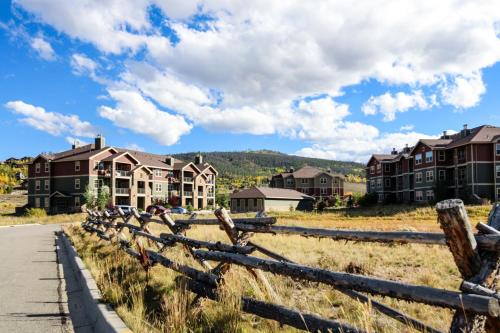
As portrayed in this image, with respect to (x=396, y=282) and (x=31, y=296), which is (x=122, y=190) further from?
(x=396, y=282)

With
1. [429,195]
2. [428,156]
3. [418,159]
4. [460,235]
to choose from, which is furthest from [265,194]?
[460,235]

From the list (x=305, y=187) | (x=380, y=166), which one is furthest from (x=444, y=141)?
(x=305, y=187)

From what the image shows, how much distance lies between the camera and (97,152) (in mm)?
62531

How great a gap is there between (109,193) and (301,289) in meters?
58.2

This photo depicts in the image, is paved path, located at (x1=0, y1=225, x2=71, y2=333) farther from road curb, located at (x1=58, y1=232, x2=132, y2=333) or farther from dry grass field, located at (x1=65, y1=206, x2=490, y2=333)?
dry grass field, located at (x1=65, y1=206, x2=490, y2=333)

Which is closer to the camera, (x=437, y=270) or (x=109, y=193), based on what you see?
(x=437, y=270)

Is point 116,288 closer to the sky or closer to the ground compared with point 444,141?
closer to the ground

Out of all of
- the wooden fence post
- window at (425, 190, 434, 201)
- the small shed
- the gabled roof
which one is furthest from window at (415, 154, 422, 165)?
the wooden fence post

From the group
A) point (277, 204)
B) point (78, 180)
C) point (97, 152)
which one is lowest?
point (277, 204)

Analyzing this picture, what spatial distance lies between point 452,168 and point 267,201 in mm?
29430

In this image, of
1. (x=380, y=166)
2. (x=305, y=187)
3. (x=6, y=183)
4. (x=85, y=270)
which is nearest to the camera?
(x=85, y=270)

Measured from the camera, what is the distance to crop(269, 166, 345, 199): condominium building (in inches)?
3546

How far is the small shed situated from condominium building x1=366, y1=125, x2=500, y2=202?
50.0ft

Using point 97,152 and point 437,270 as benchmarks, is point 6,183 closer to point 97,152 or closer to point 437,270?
point 97,152
